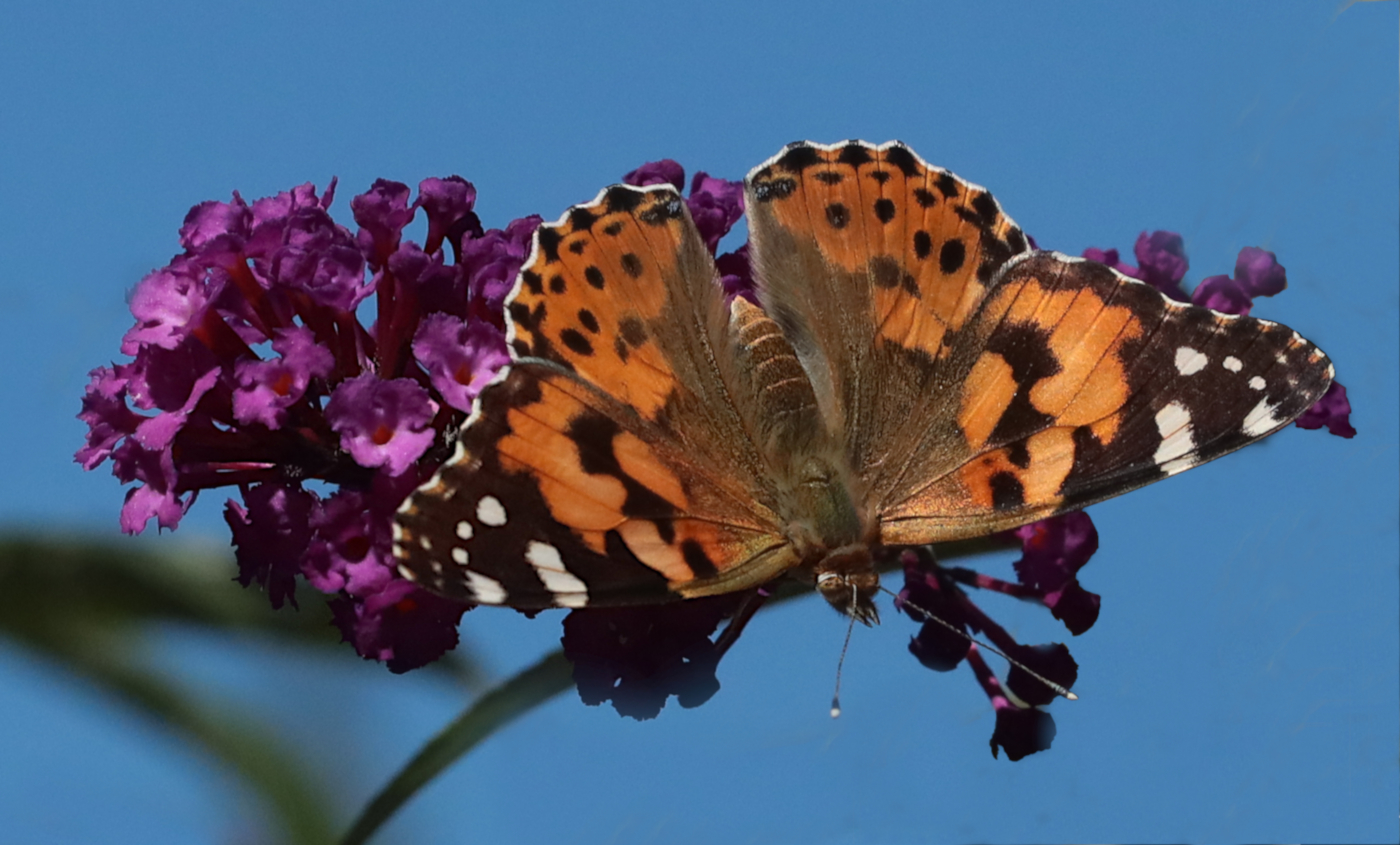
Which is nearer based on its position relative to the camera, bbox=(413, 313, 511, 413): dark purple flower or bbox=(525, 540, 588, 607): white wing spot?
bbox=(525, 540, 588, 607): white wing spot

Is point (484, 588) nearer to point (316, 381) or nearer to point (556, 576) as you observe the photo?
point (556, 576)

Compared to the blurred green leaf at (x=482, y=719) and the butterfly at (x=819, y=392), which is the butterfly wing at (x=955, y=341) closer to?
the butterfly at (x=819, y=392)

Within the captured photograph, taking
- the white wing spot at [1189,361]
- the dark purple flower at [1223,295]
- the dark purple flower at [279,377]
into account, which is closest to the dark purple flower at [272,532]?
the dark purple flower at [279,377]

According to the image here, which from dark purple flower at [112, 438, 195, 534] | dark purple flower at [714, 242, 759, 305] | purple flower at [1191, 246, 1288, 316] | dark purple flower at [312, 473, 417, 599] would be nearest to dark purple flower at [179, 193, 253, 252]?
dark purple flower at [112, 438, 195, 534]

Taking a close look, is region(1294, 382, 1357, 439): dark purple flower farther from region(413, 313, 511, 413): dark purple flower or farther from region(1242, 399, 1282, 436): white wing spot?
region(413, 313, 511, 413): dark purple flower

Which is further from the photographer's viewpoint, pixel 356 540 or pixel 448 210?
pixel 448 210

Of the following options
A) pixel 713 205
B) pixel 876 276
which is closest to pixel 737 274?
pixel 713 205

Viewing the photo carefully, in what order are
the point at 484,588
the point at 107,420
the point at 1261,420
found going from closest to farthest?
1. the point at 484,588
2. the point at 1261,420
3. the point at 107,420
